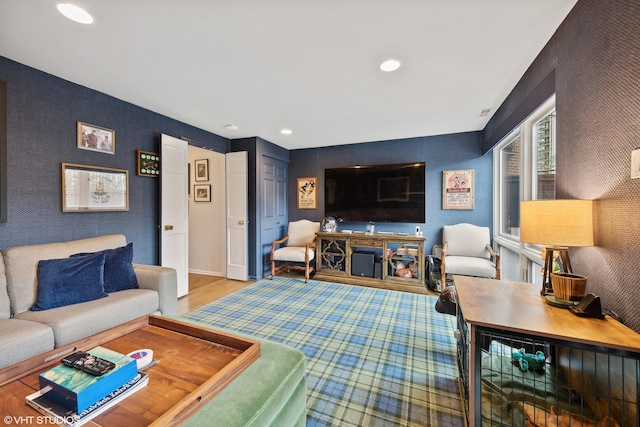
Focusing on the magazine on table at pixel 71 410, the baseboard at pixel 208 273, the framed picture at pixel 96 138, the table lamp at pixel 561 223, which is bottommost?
the baseboard at pixel 208 273

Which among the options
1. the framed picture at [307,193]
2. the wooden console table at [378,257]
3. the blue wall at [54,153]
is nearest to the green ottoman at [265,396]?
the blue wall at [54,153]

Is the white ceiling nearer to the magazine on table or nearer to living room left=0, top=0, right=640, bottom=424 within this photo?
living room left=0, top=0, right=640, bottom=424

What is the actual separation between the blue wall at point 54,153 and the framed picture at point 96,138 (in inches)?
1.6

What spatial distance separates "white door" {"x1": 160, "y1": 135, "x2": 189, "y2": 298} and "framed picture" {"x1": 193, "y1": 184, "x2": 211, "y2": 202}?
108 centimetres

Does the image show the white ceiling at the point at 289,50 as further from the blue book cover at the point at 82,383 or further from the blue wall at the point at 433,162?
the blue book cover at the point at 82,383

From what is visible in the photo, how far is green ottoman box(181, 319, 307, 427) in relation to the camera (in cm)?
85

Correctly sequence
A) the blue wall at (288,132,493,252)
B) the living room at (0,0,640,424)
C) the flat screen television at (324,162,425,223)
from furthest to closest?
1. the flat screen television at (324,162,425,223)
2. the blue wall at (288,132,493,252)
3. the living room at (0,0,640,424)

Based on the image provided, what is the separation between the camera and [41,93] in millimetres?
2084

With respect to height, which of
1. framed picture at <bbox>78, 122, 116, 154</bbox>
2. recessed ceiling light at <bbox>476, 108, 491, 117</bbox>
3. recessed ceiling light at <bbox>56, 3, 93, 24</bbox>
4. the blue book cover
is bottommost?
the blue book cover

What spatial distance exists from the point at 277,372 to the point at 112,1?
213 centimetres

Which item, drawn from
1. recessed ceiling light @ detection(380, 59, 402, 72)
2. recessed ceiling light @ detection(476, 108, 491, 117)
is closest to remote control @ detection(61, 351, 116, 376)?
recessed ceiling light @ detection(380, 59, 402, 72)

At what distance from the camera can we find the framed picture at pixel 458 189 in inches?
149

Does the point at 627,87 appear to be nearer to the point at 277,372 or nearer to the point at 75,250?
the point at 277,372

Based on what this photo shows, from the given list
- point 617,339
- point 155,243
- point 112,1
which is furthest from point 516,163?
point 155,243
